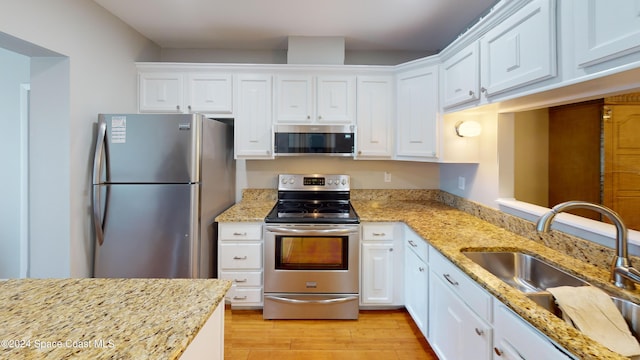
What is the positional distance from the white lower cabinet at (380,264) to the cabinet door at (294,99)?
122 centimetres

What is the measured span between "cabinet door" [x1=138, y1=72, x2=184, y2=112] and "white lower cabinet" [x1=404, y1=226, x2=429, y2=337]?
96.0 inches

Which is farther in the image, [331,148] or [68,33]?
[331,148]

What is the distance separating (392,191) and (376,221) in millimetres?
883

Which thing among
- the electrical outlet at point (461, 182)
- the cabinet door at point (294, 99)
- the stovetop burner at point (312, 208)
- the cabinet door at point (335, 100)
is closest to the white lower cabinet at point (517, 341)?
the stovetop burner at point (312, 208)

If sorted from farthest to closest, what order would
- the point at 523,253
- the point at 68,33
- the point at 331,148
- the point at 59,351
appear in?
the point at 331,148 → the point at 68,33 → the point at 523,253 → the point at 59,351

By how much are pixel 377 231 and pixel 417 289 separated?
535mm

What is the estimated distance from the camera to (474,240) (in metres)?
1.74

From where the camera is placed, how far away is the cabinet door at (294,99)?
8.98ft

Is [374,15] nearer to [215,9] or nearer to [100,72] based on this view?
[215,9]

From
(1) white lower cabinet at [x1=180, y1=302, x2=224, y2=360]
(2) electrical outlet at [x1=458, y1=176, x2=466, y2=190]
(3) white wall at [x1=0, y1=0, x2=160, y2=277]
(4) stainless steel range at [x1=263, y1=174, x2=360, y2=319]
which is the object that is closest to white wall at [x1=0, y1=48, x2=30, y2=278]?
(3) white wall at [x1=0, y1=0, x2=160, y2=277]

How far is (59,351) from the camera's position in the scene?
0.67 m

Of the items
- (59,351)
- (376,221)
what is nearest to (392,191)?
(376,221)

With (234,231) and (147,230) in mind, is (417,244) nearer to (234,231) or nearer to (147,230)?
(234,231)

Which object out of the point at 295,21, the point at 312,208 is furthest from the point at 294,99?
the point at 312,208
